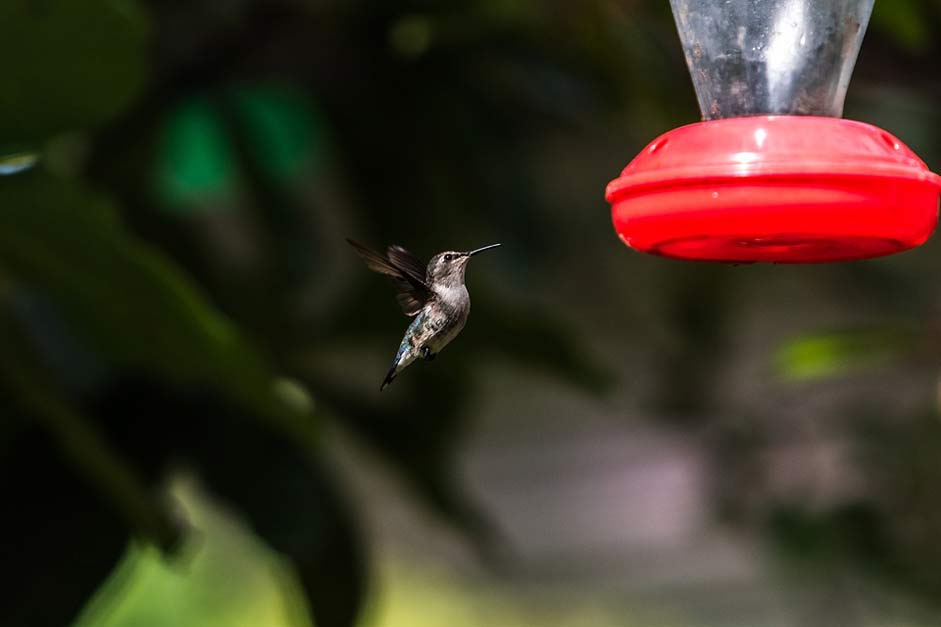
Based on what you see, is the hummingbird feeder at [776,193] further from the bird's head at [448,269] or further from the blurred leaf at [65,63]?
the blurred leaf at [65,63]

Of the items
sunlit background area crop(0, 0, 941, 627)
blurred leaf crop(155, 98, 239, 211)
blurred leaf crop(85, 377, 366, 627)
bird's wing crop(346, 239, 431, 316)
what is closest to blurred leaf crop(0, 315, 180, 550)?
sunlit background area crop(0, 0, 941, 627)

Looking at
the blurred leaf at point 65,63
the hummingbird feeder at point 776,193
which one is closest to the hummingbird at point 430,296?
the hummingbird feeder at point 776,193

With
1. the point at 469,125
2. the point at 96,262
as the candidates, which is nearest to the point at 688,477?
the point at 469,125

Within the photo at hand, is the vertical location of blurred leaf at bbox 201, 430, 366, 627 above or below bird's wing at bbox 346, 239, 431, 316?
below

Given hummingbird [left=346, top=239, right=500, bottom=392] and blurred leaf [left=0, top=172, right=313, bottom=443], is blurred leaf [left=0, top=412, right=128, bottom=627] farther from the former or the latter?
hummingbird [left=346, top=239, right=500, bottom=392]

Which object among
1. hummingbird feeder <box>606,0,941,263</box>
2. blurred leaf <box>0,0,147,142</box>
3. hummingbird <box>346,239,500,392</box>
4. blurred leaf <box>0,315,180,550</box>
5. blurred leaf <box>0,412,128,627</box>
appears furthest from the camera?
blurred leaf <box>0,412,128,627</box>

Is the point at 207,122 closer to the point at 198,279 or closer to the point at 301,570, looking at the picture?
the point at 198,279

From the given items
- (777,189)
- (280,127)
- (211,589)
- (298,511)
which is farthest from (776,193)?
(211,589)
